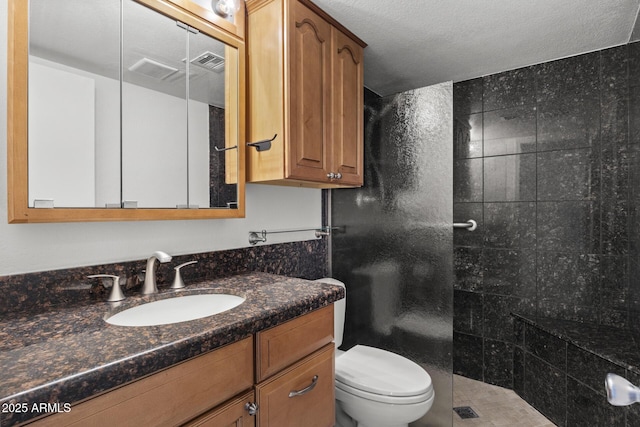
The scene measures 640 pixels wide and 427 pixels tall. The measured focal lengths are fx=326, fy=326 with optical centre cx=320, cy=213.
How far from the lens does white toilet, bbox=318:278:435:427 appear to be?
1.44 meters

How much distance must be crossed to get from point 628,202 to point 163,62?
8.35 feet

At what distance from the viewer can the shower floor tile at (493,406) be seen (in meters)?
1.94

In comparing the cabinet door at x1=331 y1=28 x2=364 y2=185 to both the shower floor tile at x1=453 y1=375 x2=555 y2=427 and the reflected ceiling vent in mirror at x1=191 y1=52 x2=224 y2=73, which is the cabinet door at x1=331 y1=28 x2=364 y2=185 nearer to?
the reflected ceiling vent in mirror at x1=191 y1=52 x2=224 y2=73

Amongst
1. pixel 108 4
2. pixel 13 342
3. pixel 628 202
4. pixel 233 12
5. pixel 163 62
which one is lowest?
pixel 13 342

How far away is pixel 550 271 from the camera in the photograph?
7.02 ft

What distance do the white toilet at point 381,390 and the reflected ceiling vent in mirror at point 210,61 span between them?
1.54 metres

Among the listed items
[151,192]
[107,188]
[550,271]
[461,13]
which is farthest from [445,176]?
[107,188]

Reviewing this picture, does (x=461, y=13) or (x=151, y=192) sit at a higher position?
(x=461, y=13)

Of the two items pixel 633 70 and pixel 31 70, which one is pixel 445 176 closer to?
pixel 633 70

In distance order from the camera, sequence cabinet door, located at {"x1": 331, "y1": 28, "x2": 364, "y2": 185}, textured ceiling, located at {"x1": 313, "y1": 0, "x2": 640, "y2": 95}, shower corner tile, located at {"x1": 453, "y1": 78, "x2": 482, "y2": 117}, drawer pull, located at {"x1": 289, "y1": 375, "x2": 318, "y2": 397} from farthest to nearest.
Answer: shower corner tile, located at {"x1": 453, "y1": 78, "x2": 482, "y2": 117} < cabinet door, located at {"x1": 331, "y1": 28, "x2": 364, "y2": 185} < textured ceiling, located at {"x1": 313, "y1": 0, "x2": 640, "y2": 95} < drawer pull, located at {"x1": 289, "y1": 375, "x2": 318, "y2": 397}

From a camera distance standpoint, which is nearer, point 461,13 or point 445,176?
point 461,13

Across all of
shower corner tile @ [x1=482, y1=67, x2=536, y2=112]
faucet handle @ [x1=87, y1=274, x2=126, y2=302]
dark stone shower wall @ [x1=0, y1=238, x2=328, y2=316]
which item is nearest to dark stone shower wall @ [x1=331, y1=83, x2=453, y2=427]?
dark stone shower wall @ [x1=0, y1=238, x2=328, y2=316]

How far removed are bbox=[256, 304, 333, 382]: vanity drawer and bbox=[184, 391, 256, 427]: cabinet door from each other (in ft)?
0.24

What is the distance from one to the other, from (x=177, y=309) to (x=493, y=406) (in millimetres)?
2071
